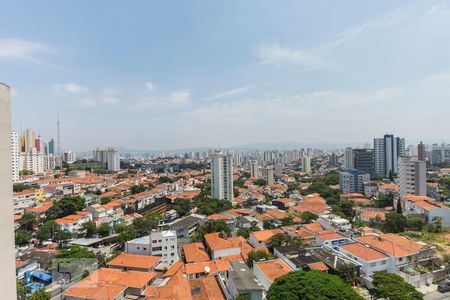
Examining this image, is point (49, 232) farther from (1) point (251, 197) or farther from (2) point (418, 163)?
(2) point (418, 163)

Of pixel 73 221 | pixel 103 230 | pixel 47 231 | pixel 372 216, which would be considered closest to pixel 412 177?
pixel 372 216

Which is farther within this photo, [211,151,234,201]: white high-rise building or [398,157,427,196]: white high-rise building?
[211,151,234,201]: white high-rise building

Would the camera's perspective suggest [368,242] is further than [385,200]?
No

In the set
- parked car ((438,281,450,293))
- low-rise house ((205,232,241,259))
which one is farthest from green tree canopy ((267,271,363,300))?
low-rise house ((205,232,241,259))

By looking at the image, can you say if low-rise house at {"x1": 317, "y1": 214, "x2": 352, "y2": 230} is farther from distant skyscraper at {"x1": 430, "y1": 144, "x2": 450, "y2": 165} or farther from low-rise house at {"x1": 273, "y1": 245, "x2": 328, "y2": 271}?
distant skyscraper at {"x1": 430, "y1": 144, "x2": 450, "y2": 165}

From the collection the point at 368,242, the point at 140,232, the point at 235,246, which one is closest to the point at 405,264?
the point at 368,242

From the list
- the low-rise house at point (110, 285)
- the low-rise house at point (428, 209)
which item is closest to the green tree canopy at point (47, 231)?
the low-rise house at point (110, 285)
